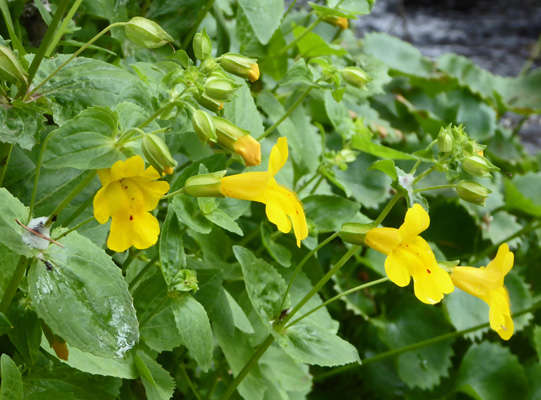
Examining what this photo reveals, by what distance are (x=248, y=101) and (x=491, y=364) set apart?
91 centimetres

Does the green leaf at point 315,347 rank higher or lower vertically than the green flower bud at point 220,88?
lower

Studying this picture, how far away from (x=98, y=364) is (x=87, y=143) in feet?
0.92

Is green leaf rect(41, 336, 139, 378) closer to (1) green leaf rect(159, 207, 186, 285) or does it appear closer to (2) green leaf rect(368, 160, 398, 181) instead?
(1) green leaf rect(159, 207, 186, 285)

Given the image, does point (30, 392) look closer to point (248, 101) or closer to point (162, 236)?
point (162, 236)

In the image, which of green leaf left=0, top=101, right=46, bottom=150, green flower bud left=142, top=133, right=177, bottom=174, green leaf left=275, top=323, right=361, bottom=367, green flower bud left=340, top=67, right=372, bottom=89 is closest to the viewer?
green flower bud left=142, top=133, right=177, bottom=174

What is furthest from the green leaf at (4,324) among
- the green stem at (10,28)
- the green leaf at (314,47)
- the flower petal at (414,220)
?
the green leaf at (314,47)

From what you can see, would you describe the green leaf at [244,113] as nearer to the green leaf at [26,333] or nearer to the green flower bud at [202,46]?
the green flower bud at [202,46]

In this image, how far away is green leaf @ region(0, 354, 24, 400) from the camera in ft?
2.34

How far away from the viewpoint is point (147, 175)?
0.75 metres

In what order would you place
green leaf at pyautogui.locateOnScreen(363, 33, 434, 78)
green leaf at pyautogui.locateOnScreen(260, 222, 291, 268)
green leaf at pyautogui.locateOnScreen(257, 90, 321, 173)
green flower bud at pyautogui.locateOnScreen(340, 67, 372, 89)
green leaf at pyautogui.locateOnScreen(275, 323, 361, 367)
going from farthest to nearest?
1. green leaf at pyautogui.locateOnScreen(363, 33, 434, 78)
2. green leaf at pyautogui.locateOnScreen(257, 90, 321, 173)
3. green leaf at pyautogui.locateOnScreen(260, 222, 291, 268)
4. green flower bud at pyautogui.locateOnScreen(340, 67, 372, 89)
5. green leaf at pyautogui.locateOnScreen(275, 323, 361, 367)

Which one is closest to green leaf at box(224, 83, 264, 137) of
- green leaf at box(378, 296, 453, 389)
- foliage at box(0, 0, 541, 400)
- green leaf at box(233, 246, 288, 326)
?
foliage at box(0, 0, 541, 400)

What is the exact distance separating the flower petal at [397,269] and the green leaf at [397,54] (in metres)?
1.38

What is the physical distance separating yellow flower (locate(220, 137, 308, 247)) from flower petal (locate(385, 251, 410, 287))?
0.11 m

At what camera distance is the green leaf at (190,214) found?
0.94 metres
